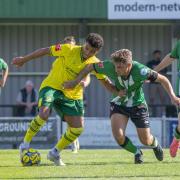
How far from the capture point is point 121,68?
34.8 ft

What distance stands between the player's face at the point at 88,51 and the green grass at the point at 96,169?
157 centimetres

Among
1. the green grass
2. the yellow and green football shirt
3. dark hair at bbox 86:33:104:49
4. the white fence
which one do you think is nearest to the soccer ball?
the green grass

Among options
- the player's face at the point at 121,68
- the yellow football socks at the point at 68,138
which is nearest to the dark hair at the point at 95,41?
the player's face at the point at 121,68

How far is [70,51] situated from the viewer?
37.8 feet

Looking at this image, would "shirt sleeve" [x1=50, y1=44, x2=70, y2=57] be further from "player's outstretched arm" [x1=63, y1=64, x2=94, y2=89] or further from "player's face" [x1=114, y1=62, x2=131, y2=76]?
"player's face" [x1=114, y1=62, x2=131, y2=76]

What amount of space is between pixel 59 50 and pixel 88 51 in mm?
499

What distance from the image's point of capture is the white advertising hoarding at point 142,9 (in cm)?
2034

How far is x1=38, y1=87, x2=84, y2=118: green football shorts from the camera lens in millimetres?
11289

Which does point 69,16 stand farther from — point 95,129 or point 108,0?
point 95,129

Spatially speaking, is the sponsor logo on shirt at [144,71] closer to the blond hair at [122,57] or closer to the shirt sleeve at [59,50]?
the blond hair at [122,57]

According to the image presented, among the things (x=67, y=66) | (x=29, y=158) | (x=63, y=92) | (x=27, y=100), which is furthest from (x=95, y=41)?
(x=27, y=100)

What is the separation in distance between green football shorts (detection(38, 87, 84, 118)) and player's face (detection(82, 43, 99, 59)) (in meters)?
0.66

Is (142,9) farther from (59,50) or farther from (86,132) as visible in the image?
(59,50)

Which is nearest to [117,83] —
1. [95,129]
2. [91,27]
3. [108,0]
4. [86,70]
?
[86,70]
